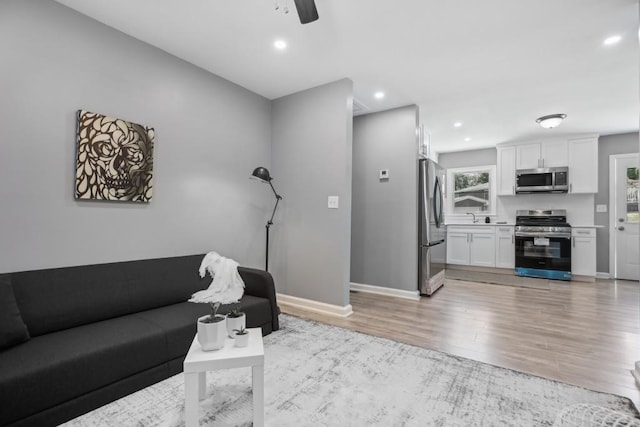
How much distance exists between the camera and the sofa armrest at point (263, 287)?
2.74 meters

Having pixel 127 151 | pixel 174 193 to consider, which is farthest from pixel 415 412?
pixel 127 151

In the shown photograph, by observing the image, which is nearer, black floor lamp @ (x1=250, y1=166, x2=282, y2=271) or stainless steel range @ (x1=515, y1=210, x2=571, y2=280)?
black floor lamp @ (x1=250, y1=166, x2=282, y2=271)

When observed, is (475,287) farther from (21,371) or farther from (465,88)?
(21,371)

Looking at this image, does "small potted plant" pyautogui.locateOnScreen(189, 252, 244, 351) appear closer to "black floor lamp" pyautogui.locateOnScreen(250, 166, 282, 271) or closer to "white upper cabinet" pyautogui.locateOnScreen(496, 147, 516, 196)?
"black floor lamp" pyautogui.locateOnScreen(250, 166, 282, 271)

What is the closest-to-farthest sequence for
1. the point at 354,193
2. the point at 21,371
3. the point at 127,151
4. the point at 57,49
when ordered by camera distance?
the point at 21,371 → the point at 57,49 → the point at 127,151 → the point at 354,193

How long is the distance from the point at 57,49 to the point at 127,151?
81cm

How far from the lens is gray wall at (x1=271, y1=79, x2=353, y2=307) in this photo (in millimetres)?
3400

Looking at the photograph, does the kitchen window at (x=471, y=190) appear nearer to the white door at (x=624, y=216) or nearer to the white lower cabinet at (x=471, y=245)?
the white lower cabinet at (x=471, y=245)

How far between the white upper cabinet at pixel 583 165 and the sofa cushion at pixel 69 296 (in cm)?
711

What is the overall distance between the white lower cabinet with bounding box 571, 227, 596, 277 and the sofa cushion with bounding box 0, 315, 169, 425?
21.9 ft

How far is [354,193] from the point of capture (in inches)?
180

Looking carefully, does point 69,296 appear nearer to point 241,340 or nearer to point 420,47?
point 241,340

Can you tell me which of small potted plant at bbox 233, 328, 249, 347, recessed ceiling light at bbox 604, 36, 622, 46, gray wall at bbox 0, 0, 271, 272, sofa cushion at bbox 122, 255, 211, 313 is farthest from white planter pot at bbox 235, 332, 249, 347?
recessed ceiling light at bbox 604, 36, 622, 46

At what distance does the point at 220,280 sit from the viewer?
9.30ft
